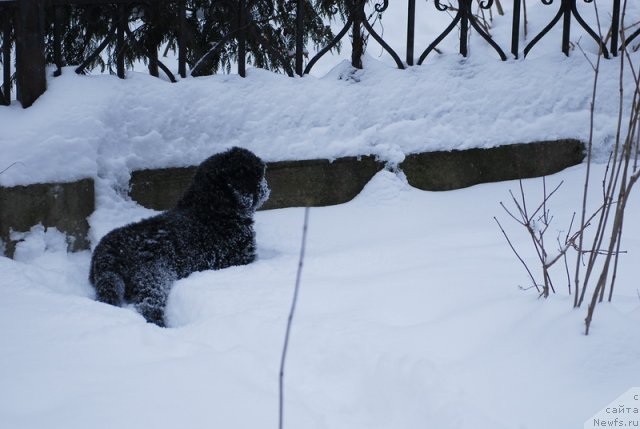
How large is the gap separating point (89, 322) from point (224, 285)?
74 centimetres

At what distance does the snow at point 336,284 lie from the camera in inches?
101

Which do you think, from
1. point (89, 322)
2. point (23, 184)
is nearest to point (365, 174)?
point (23, 184)

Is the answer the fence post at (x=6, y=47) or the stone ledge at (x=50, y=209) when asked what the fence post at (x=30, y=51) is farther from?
the stone ledge at (x=50, y=209)

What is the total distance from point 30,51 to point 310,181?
1.74m

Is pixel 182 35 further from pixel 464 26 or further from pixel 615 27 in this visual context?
pixel 615 27

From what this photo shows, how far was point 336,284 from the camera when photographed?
144 inches

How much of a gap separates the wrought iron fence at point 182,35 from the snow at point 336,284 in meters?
0.12

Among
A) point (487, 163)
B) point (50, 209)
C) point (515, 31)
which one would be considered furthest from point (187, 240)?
point (515, 31)

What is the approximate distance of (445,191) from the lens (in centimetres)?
521

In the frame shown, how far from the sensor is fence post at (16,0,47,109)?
4406mm

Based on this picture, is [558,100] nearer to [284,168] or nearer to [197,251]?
[284,168]

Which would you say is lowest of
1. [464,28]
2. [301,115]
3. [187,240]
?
[187,240]

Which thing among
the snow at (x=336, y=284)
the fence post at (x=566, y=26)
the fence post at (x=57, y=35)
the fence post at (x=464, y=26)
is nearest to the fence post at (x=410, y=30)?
the snow at (x=336, y=284)

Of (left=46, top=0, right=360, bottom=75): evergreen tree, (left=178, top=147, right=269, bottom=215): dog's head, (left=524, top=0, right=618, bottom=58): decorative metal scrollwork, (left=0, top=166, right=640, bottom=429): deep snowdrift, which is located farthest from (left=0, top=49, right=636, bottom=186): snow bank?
(left=0, top=166, right=640, bottom=429): deep snowdrift
